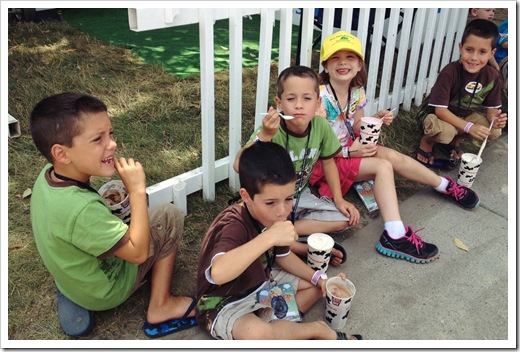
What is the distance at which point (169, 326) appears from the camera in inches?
91.1

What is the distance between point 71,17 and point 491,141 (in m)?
5.32

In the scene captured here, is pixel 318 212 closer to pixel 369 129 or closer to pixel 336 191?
pixel 336 191

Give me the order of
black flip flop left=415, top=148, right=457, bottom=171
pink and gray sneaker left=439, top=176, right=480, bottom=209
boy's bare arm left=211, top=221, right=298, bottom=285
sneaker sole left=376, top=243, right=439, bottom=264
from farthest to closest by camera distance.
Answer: black flip flop left=415, top=148, right=457, bottom=171 → pink and gray sneaker left=439, top=176, right=480, bottom=209 → sneaker sole left=376, top=243, right=439, bottom=264 → boy's bare arm left=211, top=221, right=298, bottom=285

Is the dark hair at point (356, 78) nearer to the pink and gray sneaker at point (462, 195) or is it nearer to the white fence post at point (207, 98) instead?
the white fence post at point (207, 98)

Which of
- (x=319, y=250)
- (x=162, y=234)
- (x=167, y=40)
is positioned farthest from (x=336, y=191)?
(x=167, y=40)

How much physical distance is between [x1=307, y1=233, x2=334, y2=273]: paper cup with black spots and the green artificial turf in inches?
113

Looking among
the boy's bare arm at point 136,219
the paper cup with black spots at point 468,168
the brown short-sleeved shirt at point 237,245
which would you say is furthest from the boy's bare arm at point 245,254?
the paper cup with black spots at point 468,168

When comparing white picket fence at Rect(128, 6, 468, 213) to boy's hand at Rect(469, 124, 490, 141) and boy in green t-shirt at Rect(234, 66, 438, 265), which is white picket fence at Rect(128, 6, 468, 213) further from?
boy's hand at Rect(469, 124, 490, 141)

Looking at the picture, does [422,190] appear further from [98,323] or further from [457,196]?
[98,323]

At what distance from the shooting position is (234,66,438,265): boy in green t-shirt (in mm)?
2578

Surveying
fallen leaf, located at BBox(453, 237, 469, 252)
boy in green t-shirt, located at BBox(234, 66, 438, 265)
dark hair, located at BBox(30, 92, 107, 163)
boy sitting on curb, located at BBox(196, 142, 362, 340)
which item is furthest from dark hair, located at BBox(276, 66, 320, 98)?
fallen leaf, located at BBox(453, 237, 469, 252)

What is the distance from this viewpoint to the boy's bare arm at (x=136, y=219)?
2.03m

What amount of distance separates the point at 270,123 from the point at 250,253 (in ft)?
2.49

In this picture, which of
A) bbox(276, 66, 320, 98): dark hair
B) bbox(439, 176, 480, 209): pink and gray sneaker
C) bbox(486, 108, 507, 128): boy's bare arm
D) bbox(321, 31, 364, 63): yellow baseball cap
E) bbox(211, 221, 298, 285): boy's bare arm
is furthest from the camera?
bbox(486, 108, 507, 128): boy's bare arm
